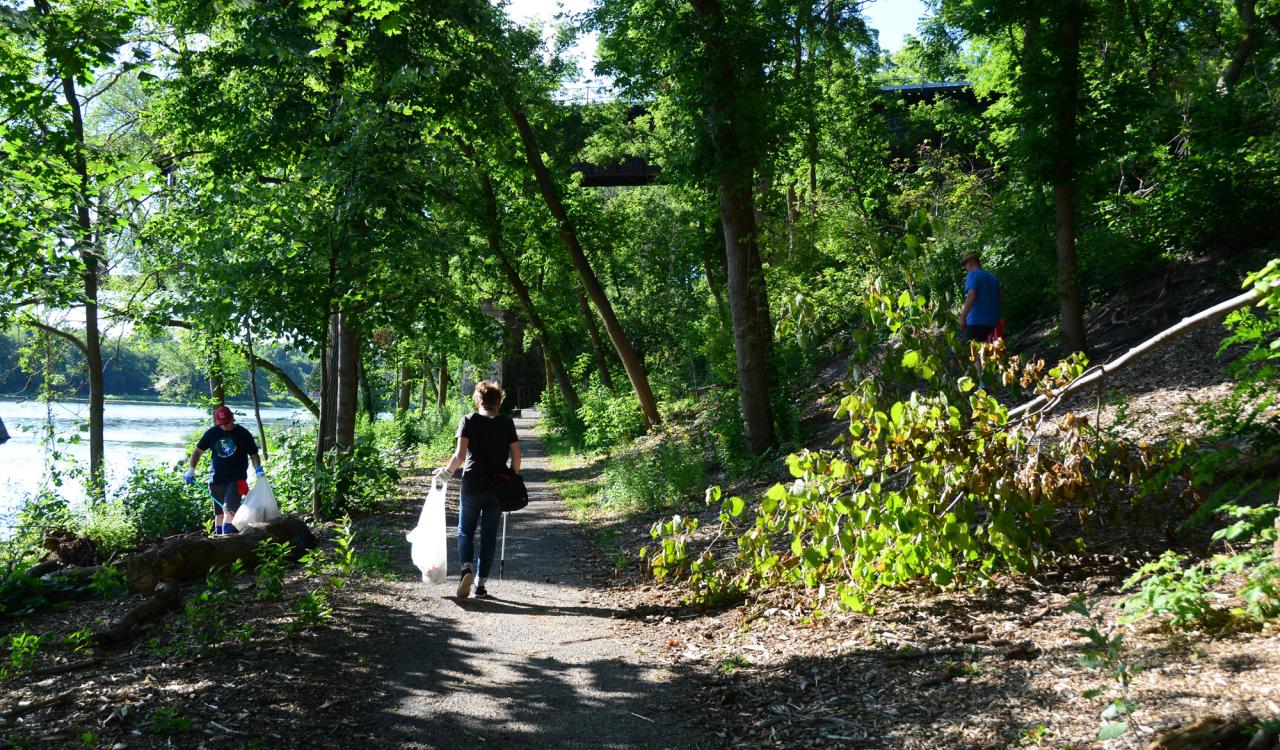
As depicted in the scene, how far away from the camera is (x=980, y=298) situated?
10.1 metres

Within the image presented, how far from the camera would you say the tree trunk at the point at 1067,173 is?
995cm

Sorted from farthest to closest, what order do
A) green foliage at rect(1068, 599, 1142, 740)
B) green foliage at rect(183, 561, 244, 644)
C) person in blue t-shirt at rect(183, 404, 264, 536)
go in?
person in blue t-shirt at rect(183, 404, 264, 536), green foliage at rect(183, 561, 244, 644), green foliage at rect(1068, 599, 1142, 740)

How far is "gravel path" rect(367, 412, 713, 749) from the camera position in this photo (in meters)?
4.53

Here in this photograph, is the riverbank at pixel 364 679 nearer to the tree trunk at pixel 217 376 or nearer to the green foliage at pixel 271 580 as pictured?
the green foliage at pixel 271 580

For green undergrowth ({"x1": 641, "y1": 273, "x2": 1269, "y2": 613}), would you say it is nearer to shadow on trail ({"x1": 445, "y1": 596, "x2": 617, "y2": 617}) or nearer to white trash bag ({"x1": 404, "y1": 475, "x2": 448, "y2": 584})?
shadow on trail ({"x1": 445, "y1": 596, "x2": 617, "y2": 617})

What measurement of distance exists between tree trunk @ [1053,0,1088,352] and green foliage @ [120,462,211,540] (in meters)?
12.0

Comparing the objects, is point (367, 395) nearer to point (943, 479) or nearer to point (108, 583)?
point (108, 583)

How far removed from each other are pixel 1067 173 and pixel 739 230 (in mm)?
4305

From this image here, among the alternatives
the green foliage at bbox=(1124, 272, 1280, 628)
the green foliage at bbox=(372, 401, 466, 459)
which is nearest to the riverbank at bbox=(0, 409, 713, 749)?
the green foliage at bbox=(1124, 272, 1280, 628)

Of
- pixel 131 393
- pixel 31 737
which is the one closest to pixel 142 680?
pixel 31 737

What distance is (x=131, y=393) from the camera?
64938mm

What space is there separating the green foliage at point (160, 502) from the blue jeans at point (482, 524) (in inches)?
254

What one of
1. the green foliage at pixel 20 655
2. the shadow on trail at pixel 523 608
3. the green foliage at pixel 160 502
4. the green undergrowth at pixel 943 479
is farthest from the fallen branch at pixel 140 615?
the green foliage at pixel 160 502

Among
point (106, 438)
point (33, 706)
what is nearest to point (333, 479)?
point (33, 706)
